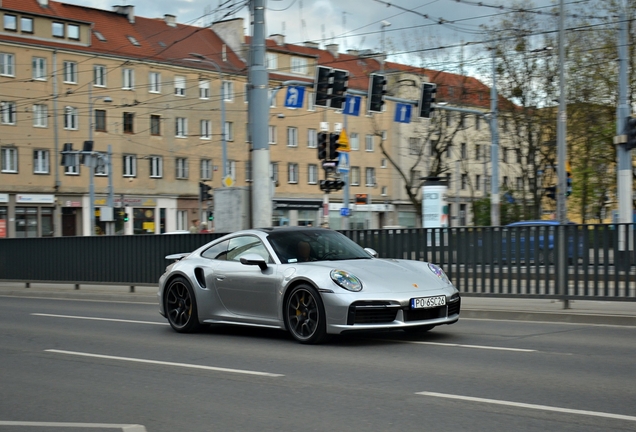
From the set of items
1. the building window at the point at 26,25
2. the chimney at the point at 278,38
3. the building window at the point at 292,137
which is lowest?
the building window at the point at 292,137

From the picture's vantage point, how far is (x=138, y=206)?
6228cm

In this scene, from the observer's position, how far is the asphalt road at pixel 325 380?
6172 millimetres

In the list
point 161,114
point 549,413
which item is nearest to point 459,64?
point 161,114

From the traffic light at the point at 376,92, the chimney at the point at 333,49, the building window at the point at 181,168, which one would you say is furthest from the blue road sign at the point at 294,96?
the chimney at the point at 333,49

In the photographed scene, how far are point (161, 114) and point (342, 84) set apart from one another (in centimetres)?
3858

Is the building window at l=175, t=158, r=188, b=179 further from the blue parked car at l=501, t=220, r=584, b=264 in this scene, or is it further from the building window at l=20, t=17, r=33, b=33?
the blue parked car at l=501, t=220, r=584, b=264

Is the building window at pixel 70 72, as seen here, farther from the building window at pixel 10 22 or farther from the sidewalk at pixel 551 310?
the sidewalk at pixel 551 310

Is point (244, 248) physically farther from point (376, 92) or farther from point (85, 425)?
point (376, 92)

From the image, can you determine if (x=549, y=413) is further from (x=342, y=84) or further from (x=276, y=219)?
(x=276, y=219)

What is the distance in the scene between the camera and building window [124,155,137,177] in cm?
6162

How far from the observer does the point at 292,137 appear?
71875 mm

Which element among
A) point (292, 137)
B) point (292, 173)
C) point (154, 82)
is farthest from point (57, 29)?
point (292, 173)

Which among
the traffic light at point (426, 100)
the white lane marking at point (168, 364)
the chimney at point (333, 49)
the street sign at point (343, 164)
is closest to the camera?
the white lane marking at point (168, 364)

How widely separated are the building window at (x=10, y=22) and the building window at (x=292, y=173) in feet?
77.7
